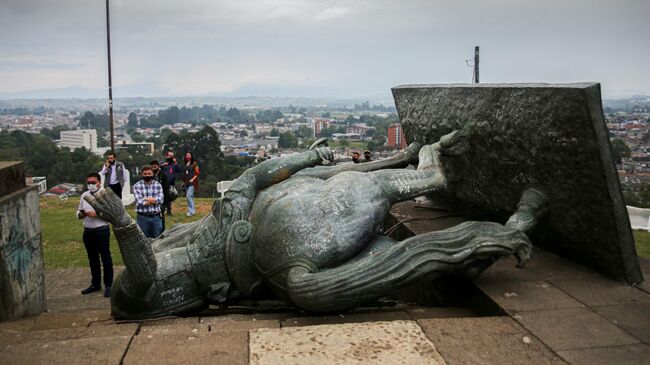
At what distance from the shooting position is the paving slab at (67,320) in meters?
4.43

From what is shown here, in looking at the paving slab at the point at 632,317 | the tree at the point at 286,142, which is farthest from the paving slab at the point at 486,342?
the tree at the point at 286,142

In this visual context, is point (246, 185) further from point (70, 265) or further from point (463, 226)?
point (70, 265)

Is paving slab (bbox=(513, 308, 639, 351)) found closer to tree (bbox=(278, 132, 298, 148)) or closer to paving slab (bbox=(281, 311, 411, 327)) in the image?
paving slab (bbox=(281, 311, 411, 327))

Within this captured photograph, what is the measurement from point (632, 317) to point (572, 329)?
0.51 metres

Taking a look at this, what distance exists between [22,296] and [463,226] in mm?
3633

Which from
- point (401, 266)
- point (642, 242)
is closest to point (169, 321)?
point (401, 266)

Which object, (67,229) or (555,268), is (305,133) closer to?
(67,229)

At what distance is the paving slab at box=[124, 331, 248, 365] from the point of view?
3260 millimetres

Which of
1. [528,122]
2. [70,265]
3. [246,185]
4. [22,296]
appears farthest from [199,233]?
[70,265]

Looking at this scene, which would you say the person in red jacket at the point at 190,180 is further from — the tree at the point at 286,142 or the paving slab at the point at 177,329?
the tree at the point at 286,142

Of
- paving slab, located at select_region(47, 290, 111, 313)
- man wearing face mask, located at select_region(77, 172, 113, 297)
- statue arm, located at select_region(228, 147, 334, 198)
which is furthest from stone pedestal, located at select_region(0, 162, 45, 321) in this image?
statue arm, located at select_region(228, 147, 334, 198)

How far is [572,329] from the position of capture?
146 inches

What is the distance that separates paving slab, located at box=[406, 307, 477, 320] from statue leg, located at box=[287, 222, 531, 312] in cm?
26

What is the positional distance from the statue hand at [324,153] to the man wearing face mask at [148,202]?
9.00ft
